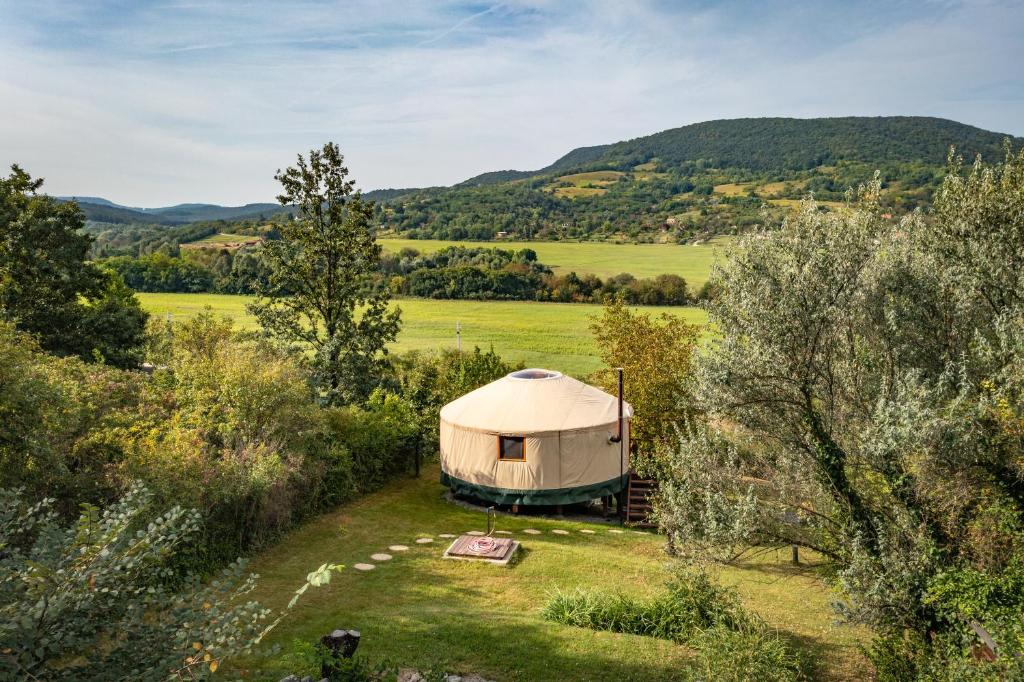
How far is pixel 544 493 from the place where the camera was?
46.5ft

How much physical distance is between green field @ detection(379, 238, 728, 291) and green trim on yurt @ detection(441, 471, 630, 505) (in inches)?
803

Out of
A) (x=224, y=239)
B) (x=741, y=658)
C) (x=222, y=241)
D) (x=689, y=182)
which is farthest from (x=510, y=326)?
(x=689, y=182)

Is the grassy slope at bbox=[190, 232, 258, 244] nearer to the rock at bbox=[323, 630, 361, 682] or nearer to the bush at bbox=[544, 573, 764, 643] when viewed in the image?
the bush at bbox=[544, 573, 764, 643]

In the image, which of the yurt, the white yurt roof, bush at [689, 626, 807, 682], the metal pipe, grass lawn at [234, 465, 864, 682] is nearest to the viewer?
bush at [689, 626, 807, 682]

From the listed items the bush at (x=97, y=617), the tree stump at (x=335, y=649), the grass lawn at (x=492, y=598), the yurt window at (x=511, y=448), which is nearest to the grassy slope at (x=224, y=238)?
the yurt window at (x=511, y=448)

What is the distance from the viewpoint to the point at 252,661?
700 centimetres

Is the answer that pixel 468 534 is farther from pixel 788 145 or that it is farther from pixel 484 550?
pixel 788 145

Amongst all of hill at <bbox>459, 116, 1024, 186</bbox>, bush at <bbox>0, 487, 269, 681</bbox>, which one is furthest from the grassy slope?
bush at <bbox>0, 487, 269, 681</bbox>

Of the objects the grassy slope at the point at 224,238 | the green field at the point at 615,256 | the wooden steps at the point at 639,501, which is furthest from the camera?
the grassy slope at the point at 224,238

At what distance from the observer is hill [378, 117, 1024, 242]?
146 ft

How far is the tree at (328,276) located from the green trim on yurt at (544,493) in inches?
167

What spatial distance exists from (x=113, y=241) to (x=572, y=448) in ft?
235

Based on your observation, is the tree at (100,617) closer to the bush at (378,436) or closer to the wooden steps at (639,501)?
the bush at (378,436)

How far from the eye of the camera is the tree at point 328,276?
17.1m
